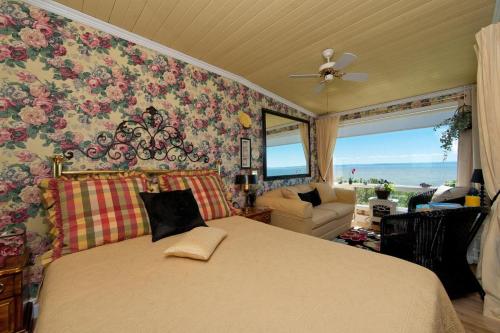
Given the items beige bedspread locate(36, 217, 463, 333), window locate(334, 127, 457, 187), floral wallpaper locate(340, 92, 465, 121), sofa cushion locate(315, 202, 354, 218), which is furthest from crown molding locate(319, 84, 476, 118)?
beige bedspread locate(36, 217, 463, 333)

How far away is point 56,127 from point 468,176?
5.68 metres

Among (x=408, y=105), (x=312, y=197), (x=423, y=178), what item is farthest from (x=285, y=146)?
(x=423, y=178)

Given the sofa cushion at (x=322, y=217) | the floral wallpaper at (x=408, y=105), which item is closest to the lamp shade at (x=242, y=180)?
the sofa cushion at (x=322, y=217)

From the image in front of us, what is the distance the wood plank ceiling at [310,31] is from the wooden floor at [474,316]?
8.99 ft

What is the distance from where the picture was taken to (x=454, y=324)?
39.4 inches

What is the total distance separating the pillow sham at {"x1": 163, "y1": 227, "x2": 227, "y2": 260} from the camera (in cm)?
121

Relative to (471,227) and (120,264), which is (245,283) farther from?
(471,227)

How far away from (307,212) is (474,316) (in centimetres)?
173

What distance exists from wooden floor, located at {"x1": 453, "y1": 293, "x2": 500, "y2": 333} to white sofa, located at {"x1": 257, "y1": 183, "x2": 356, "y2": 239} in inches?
60.4

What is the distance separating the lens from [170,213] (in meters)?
1.67

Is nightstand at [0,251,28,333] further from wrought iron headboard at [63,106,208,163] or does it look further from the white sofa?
the white sofa

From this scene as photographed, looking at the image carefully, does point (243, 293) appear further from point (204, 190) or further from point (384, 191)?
point (384, 191)

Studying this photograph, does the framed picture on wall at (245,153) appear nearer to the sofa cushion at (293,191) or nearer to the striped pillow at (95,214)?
the sofa cushion at (293,191)

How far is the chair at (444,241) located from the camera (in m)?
1.79
